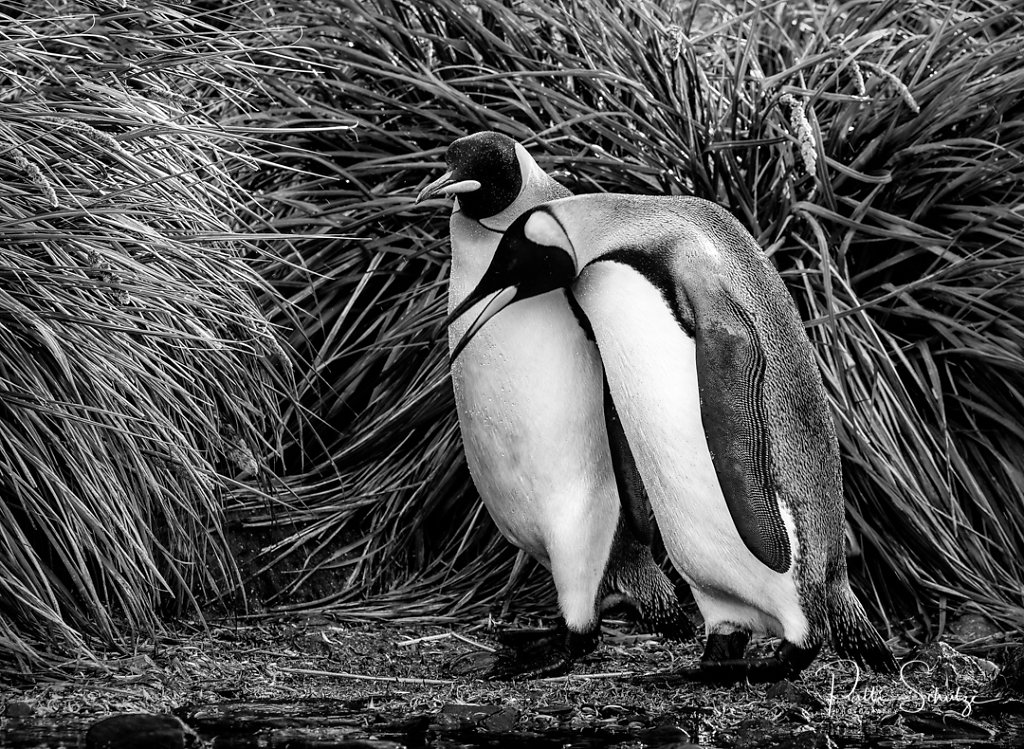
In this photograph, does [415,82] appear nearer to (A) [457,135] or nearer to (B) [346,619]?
(A) [457,135]

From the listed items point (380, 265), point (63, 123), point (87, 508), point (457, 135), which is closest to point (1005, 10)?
point (457, 135)

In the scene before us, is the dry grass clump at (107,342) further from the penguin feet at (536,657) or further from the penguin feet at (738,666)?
the penguin feet at (738,666)

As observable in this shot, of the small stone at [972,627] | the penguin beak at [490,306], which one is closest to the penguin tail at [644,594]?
the penguin beak at [490,306]

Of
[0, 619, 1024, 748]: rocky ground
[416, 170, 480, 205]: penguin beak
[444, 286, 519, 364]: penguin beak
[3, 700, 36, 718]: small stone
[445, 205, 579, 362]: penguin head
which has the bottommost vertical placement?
[0, 619, 1024, 748]: rocky ground

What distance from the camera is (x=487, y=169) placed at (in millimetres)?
2789

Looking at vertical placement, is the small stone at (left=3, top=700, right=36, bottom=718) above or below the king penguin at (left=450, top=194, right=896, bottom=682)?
below

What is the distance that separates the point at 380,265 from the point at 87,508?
138cm

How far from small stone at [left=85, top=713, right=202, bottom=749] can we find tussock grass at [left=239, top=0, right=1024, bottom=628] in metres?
1.21

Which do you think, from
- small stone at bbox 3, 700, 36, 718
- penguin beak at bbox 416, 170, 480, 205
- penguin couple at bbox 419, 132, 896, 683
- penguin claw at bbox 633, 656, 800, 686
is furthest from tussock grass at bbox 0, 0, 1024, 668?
penguin claw at bbox 633, 656, 800, 686

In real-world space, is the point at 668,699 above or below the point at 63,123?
below

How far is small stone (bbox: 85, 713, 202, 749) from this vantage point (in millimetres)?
2152

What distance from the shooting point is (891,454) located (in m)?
3.22

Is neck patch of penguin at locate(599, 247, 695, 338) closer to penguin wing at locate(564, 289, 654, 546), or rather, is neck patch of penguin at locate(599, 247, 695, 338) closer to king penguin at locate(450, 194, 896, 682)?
king penguin at locate(450, 194, 896, 682)

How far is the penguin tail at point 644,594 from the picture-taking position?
2.88 m
